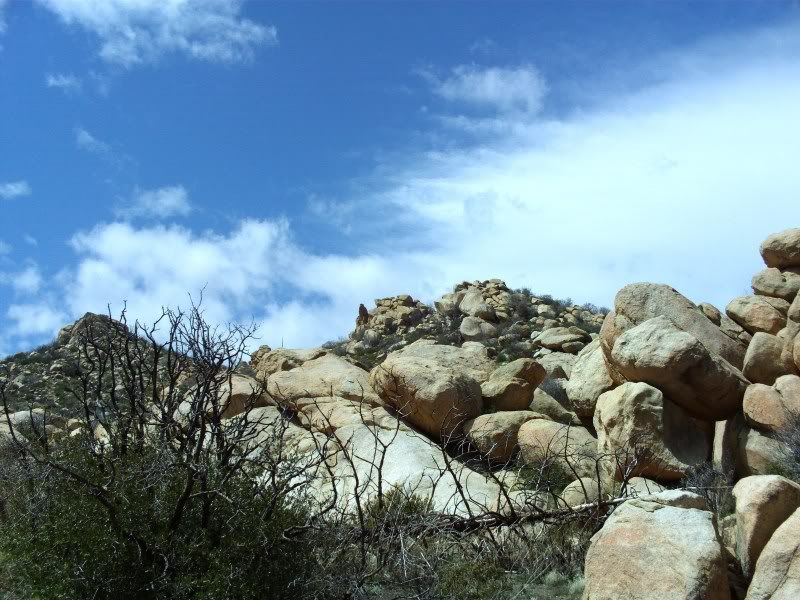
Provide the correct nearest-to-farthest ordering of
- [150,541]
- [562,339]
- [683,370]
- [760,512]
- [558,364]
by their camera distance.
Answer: [760,512]
[150,541]
[683,370]
[558,364]
[562,339]

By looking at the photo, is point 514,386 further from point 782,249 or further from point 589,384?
point 782,249

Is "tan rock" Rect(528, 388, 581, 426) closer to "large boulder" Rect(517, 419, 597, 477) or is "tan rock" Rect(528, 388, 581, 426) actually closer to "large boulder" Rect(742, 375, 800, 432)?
"large boulder" Rect(517, 419, 597, 477)

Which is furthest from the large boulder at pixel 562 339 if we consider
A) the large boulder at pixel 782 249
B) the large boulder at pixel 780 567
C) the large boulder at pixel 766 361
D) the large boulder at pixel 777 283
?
the large boulder at pixel 780 567

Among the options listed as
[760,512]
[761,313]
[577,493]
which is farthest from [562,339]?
[760,512]

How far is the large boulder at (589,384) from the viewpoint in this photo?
57.2 ft

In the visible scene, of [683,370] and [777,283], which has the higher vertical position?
[777,283]

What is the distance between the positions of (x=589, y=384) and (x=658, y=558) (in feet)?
32.2

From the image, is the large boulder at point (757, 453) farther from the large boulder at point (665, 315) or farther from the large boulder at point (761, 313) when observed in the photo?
the large boulder at point (761, 313)

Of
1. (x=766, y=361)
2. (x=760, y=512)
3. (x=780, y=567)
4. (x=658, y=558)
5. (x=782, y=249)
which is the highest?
(x=782, y=249)

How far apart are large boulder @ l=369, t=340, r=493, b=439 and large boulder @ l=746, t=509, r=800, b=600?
9042 mm

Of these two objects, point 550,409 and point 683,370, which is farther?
point 550,409

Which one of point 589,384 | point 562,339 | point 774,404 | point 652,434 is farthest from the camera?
point 562,339

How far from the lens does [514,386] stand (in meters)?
18.9

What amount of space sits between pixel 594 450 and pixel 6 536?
34.6 feet
